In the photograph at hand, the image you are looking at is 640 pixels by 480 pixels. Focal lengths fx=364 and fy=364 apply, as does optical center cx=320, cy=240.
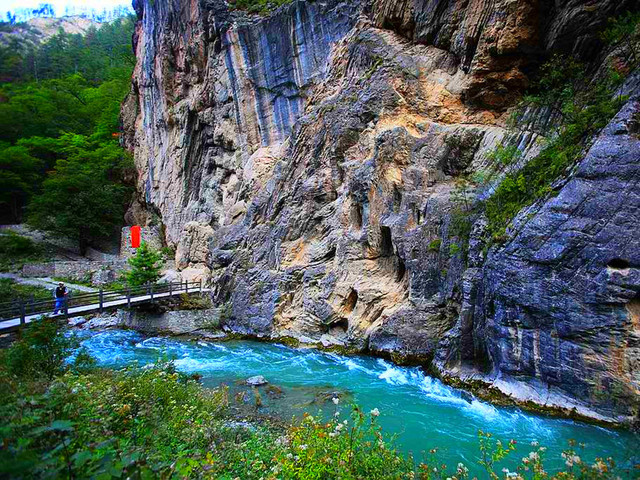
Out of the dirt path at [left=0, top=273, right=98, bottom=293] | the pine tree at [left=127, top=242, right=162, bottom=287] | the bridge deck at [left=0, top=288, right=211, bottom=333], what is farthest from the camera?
the dirt path at [left=0, top=273, right=98, bottom=293]

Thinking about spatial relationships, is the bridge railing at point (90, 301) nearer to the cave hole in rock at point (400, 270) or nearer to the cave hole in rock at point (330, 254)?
the cave hole in rock at point (330, 254)

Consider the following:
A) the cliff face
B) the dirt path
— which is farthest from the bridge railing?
the dirt path

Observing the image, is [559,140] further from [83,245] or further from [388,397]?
[83,245]

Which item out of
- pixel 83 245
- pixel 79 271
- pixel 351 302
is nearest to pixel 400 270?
pixel 351 302

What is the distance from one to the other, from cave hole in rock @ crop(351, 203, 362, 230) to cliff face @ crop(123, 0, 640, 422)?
0.35 feet

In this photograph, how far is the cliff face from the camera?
8.26 m

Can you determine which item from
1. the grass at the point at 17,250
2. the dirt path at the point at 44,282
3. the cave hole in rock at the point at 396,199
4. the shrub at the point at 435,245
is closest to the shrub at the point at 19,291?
the dirt path at the point at 44,282

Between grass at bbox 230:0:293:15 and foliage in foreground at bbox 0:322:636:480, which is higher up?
grass at bbox 230:0:293:15

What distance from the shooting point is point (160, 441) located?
533 cm

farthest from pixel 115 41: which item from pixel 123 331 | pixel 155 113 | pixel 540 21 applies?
pixel 540 21

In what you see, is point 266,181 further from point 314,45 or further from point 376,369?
point 376,369

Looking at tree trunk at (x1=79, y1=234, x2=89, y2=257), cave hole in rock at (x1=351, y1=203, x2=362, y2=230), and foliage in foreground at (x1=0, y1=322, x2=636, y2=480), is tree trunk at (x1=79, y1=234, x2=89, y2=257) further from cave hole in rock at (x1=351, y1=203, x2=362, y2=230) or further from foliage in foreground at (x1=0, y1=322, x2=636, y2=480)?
foliage in foreground at (x1=0, y1=322, x2=636, y2=480)

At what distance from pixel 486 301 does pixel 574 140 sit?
16.0 ft

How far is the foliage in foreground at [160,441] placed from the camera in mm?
2994
